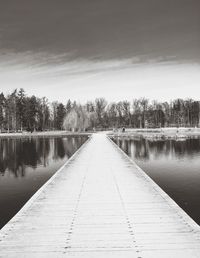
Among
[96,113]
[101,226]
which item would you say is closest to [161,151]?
[101,226]

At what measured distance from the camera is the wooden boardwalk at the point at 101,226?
233 inches

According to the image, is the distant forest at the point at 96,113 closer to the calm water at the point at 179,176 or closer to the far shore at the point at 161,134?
the far shore at the point at 161,134

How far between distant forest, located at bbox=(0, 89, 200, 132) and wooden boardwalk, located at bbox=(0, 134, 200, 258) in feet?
209

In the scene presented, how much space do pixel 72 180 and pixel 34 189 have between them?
2.97m

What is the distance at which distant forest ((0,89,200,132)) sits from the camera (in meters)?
78.6

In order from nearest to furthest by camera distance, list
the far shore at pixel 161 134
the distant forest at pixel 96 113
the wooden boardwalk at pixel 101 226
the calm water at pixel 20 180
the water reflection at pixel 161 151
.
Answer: the wooden boardwalk at pixel 101 226 < the calm water at pixel 20 180 < the water reflection at pixel 161 151 < the far shore at pixel 161 134 < the distant forest at pixel 96 113

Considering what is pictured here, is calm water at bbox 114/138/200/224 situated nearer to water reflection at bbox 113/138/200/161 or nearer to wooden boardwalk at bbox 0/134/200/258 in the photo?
water reflection at bbox 113/138/200/161

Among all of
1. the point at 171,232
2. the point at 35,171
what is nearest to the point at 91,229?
the point at 171,232

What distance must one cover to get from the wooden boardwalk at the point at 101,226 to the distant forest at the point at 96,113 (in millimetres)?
63770

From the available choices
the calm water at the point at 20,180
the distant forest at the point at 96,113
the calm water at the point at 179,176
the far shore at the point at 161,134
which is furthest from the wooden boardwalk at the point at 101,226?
the distant forest at the point at 96,113

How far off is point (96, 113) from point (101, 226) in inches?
3711

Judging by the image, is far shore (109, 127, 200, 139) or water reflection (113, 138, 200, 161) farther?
far shore (109, 127, 200, 139)

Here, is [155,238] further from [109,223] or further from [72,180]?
[72,180]

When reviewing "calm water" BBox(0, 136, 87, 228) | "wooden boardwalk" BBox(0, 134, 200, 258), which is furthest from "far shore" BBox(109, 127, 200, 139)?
"wooden boardwalk" BBox(0, 134, 200, 258)
